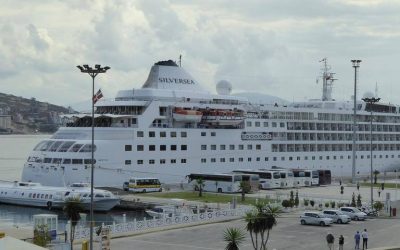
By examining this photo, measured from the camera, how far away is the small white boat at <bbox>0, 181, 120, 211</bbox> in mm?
55125


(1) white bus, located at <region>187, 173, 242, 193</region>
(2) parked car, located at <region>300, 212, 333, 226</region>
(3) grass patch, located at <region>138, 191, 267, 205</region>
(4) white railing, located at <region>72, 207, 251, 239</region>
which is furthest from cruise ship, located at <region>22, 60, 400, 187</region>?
(2) parked car, located at <region>300, 212, 333, 226</region>

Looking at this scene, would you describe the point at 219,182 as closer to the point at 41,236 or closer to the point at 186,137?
the point at 186,137

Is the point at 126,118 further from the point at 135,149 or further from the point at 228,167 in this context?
the point at 228,167

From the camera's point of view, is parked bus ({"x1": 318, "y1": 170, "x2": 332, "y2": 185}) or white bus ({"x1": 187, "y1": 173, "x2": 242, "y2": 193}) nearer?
white bus ({"x1": 187, "y1": 173, "x2": 242, "y2": 193})

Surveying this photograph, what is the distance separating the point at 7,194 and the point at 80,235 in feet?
89.4

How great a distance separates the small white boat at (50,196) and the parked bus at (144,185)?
6.22 meters

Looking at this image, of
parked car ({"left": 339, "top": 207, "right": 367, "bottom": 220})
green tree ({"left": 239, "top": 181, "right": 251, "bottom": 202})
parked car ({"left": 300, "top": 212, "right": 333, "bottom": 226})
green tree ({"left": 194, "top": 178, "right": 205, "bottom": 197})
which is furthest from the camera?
green tree ({"left": 194, "top": 178, "right": 205, "bottom": 197})

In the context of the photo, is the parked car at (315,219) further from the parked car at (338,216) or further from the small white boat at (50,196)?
the small white boat at (50,196)

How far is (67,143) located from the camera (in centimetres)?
6425

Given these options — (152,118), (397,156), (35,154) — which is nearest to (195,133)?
(152,118)

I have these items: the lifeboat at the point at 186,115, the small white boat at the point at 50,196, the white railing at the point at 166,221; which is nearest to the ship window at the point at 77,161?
the small white boat at the point at 50,196

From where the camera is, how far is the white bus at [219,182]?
63594 millimetres

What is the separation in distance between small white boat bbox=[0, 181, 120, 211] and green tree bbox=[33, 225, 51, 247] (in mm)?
16972

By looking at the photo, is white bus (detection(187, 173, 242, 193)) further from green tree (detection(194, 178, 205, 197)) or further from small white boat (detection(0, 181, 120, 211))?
small white boat (detection(0, 181, 120, 211))
